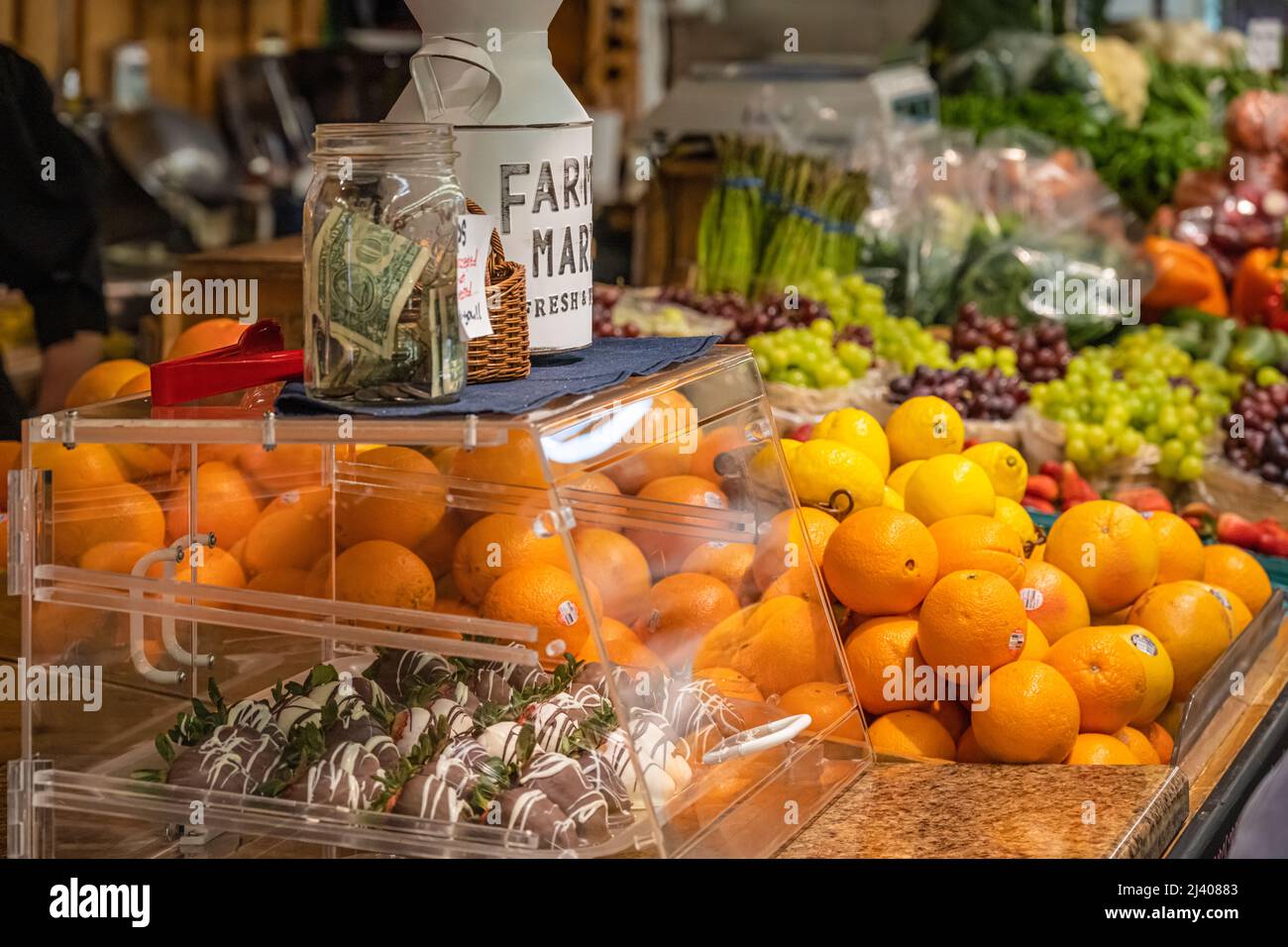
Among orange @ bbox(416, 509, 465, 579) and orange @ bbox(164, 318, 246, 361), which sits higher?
orange @ bbox(164, 318, 246, 361)

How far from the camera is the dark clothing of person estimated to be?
338 cm

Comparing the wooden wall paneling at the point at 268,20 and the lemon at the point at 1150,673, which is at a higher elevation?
the wooden wall paneling at the point at 268,20

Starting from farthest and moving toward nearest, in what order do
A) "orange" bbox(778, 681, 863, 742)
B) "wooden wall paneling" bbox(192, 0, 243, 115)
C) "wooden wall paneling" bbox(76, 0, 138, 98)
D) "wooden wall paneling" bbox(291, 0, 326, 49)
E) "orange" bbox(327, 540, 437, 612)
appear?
"wooden wall paneling" bbox(291, 0, 326, 49) → "wooden wall paneling" bbox(192, 0, 243, 115) → "wooden wall paneling" bbox(76, 0, 138, 98) → "orange" bbox(778, 681, 863, 742) → "orange" bbox(327, 540, 437, 612)

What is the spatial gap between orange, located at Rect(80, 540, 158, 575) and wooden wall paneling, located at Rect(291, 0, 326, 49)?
6.45 m

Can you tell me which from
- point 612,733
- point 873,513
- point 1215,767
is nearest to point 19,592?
point 612,733

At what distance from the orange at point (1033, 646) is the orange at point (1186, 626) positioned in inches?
11.2

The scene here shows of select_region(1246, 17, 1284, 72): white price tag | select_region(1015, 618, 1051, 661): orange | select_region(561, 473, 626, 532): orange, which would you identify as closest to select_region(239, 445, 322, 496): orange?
select_region(561, 473, 626, 532): orange

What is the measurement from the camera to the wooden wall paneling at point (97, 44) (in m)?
6.42

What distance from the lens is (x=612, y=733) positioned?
1.49 metres

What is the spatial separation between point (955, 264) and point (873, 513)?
286cm

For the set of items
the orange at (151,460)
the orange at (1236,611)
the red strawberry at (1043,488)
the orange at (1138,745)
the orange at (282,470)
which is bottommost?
the orange at (1138,745)

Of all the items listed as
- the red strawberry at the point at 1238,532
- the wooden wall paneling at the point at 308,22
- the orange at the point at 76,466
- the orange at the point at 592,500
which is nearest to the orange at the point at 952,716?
the orange at the point at 592,500

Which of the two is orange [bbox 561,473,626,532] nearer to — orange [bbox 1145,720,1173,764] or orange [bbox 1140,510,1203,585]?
orange [bbox 1145,720,1173,764]

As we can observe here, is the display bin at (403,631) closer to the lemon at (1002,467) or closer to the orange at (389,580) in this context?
the orange at (389,580)
